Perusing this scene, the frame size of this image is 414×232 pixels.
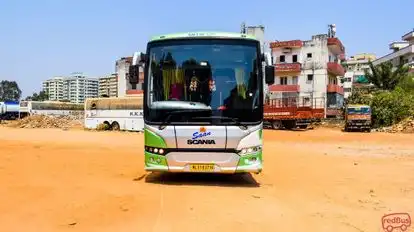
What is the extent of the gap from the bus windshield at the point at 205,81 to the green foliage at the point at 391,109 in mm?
35140

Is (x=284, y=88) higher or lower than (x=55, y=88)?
lower

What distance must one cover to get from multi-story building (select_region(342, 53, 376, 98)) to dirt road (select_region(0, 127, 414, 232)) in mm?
59003

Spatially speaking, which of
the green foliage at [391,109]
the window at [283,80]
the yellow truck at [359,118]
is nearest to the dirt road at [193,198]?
the yellow truck at [359,118]

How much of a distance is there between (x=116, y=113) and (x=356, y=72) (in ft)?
242

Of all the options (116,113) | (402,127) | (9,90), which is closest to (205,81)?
(116,113)

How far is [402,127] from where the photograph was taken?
3894cm

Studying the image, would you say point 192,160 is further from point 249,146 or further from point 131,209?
point 131,209

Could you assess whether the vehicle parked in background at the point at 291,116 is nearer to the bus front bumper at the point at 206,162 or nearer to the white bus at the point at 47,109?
the bus front bumper at the point at 206,162

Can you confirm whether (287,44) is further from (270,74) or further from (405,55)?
(270,74)

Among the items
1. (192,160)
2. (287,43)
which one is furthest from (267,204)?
(287,43)

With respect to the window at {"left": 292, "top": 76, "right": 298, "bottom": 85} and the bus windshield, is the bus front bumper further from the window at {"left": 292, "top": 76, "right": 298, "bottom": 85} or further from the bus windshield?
the window at {"left": 292, "top": 76, "right": 298, "bottom": 85}

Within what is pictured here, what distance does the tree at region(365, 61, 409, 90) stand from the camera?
5384cm

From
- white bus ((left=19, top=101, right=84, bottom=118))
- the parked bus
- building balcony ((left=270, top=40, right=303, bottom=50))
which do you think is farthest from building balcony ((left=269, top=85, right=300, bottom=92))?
the parked bus

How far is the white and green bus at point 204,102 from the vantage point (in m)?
10.0
